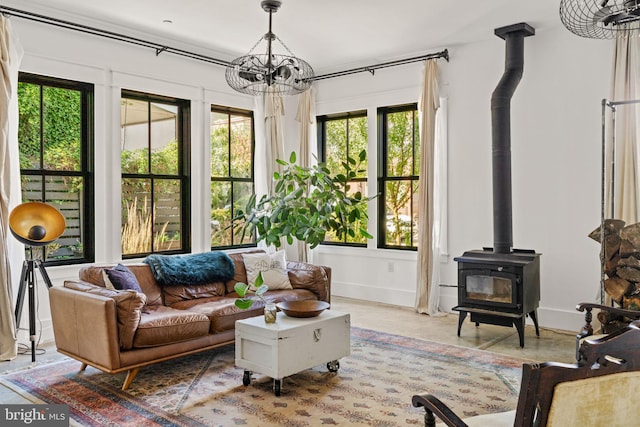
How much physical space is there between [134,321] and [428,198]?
3.49m

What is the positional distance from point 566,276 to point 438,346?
1580 mm

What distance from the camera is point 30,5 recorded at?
453cm

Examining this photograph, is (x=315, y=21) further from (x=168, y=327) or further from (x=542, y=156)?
(x=168, y=327)

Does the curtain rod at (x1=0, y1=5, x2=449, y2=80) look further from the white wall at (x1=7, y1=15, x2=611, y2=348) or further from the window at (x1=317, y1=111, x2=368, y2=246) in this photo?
the window at (x1=317, y1=111, x2=368, y2=246)

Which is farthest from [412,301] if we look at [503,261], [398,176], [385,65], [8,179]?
[8,179]

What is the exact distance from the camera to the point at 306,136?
693 centimetres

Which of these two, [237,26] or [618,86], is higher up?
[237,26]

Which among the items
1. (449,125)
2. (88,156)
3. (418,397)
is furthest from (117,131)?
(418,397)

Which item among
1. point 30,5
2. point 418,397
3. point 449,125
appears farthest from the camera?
point 449,125

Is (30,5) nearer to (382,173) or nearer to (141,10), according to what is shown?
(141,10)

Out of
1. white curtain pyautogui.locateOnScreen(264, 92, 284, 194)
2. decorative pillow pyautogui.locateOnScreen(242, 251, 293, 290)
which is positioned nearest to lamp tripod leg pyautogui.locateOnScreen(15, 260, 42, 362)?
decorative pillow pyautogui.locateOnScreen(242, 251, 293, 290)

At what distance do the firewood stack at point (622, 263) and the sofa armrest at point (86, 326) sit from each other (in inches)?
137

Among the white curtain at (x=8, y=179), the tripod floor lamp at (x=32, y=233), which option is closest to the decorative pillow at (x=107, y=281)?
the tripod floor lamp at (x=32, y=233)

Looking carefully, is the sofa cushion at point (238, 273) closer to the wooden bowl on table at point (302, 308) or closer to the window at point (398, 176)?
the wooden bowl on table at point (302, 308)
